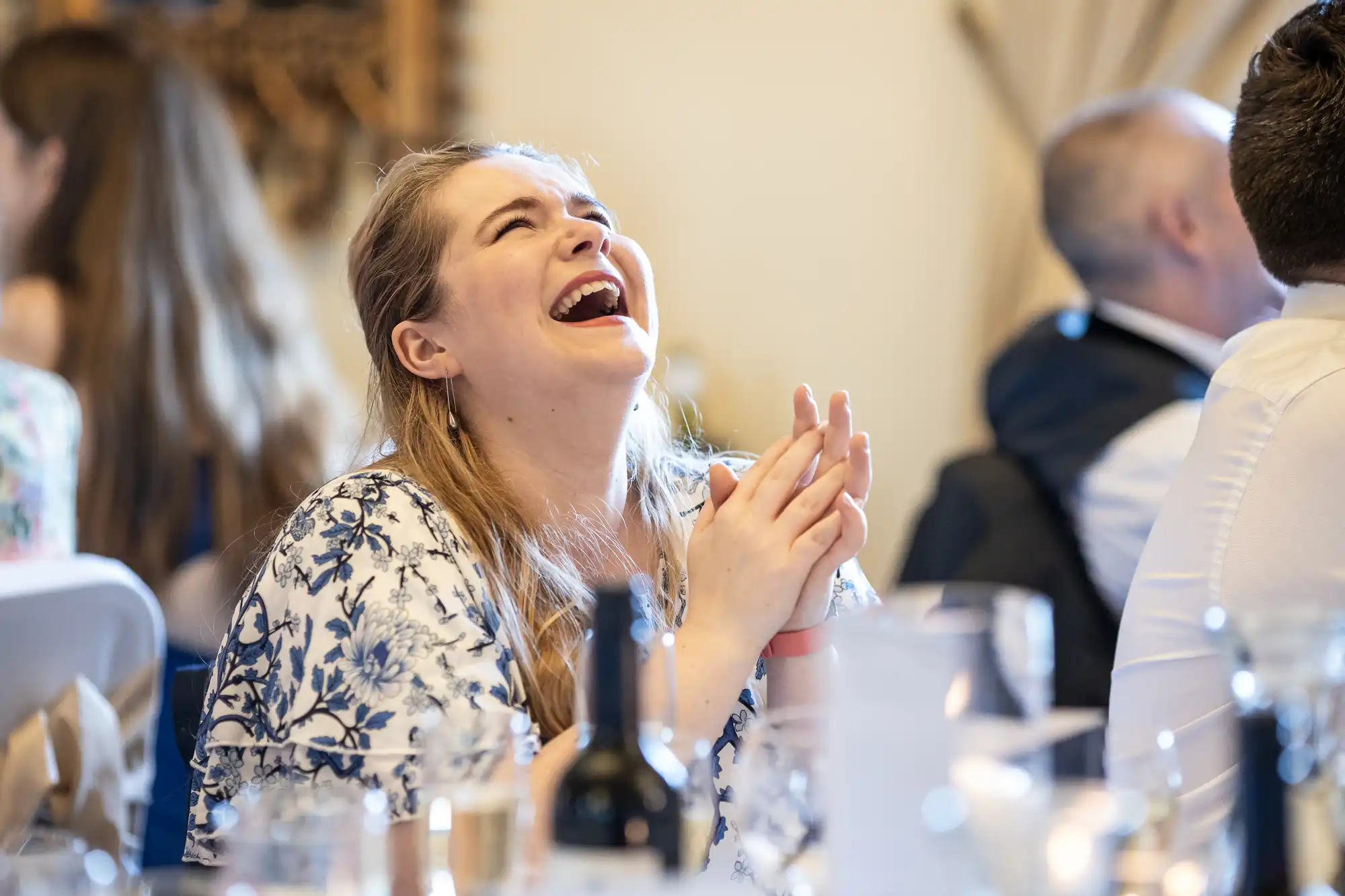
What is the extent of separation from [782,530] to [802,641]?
0.14 meters

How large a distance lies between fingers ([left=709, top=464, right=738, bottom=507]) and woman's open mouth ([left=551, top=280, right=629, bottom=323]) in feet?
0.81

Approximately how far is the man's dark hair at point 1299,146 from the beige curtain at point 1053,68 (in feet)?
6.97

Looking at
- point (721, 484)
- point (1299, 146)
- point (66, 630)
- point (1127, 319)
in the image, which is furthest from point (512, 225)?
point (1127, 319)

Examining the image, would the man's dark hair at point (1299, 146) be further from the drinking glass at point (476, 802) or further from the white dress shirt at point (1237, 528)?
the drinking glass at point (476, 802)

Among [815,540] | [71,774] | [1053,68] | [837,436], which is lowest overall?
[71,774]

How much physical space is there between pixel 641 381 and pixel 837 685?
35.7 inches

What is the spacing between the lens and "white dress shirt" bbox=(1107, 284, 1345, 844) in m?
1.31

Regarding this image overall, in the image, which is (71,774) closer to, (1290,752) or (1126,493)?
(1290,752)

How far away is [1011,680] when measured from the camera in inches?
28.6

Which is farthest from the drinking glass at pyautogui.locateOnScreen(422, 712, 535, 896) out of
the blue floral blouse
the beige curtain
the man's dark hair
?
the beige curtain

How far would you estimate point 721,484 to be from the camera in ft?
4.88

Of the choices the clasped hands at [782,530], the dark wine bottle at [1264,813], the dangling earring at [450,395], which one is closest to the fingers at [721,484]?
the clasped hands at [782,530]

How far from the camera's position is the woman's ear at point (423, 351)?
5.48ft

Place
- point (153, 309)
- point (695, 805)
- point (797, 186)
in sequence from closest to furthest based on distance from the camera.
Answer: point (695, 805) < point (153, 309) < point (797, 186)
